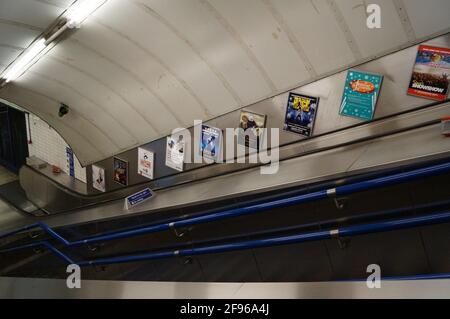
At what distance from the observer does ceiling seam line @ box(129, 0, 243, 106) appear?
447 cm

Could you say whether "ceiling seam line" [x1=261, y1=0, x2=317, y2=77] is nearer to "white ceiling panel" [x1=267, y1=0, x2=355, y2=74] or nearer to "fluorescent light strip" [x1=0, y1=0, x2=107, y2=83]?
"white ceiling panel" [x1=267, y1=0, x2=355, y2=74]

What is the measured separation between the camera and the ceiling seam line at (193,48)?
14.7 feet

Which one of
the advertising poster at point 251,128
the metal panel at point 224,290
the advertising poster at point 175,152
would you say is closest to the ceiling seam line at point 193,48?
the advertising poster at point 251,128

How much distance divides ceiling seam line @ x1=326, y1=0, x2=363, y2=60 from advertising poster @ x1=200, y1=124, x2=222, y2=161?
6.37ft

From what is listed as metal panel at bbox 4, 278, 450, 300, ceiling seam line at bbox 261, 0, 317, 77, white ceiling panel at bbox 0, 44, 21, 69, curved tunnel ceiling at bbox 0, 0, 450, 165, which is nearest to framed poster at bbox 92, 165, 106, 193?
curved tunnel ceiling at bbox 0, 0, 450, 165

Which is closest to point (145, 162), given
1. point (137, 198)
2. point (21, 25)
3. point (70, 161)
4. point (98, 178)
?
point (137, 198)

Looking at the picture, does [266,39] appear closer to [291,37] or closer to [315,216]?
[291,37]

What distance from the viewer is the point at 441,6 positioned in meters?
3.21

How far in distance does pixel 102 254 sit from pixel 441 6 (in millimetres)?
4345

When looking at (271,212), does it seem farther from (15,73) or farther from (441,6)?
(15,73)

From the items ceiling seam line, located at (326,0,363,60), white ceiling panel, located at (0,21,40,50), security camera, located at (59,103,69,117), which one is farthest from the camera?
security camera, located at (59,103,69,117)

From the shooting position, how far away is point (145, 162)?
643 centimetres

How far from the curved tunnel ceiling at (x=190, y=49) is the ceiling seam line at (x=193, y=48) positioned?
12 mm
